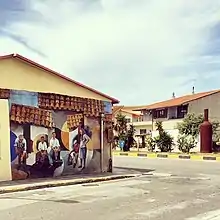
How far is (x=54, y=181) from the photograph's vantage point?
49.2 feet

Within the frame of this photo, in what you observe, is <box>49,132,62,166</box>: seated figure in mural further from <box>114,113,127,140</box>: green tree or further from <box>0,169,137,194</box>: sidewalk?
<box>114,113,127,140</box>: green tree

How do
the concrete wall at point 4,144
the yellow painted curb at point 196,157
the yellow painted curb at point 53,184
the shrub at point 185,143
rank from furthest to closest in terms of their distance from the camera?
the shrub at point 185,143 → the yellow painted curb at point 196,157 → the concrete wall at point 4,144 → the yellow painted curb at point 53,184

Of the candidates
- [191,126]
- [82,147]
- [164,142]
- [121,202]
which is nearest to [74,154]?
[82,147]

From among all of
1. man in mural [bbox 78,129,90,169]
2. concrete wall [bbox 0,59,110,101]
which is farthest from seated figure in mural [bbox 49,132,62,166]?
concrete wall [bbox 0,59,110,101]

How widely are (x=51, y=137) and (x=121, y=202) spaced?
656 cm

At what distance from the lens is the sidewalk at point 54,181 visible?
13359 mm

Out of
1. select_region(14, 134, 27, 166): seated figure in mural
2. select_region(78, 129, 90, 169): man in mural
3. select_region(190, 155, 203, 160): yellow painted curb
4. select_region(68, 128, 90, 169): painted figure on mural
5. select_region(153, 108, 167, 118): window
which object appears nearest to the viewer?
select_region(14, 134, 27, 166): seated figure in mural

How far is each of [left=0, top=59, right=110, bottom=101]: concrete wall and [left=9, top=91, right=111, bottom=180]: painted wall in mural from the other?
317 millimetres

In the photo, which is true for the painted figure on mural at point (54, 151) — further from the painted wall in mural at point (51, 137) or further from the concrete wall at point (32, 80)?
the concrete wall at point (32, 80)

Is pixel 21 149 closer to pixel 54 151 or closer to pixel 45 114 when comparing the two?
pixel 54 151

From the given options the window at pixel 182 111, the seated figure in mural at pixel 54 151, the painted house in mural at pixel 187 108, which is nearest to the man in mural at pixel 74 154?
the seated figure in mural at pixel 54 151

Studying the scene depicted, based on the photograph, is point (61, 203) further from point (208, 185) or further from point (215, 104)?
point (215, 104)

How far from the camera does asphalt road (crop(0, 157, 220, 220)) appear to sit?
8.90m

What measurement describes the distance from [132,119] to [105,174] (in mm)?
46111
